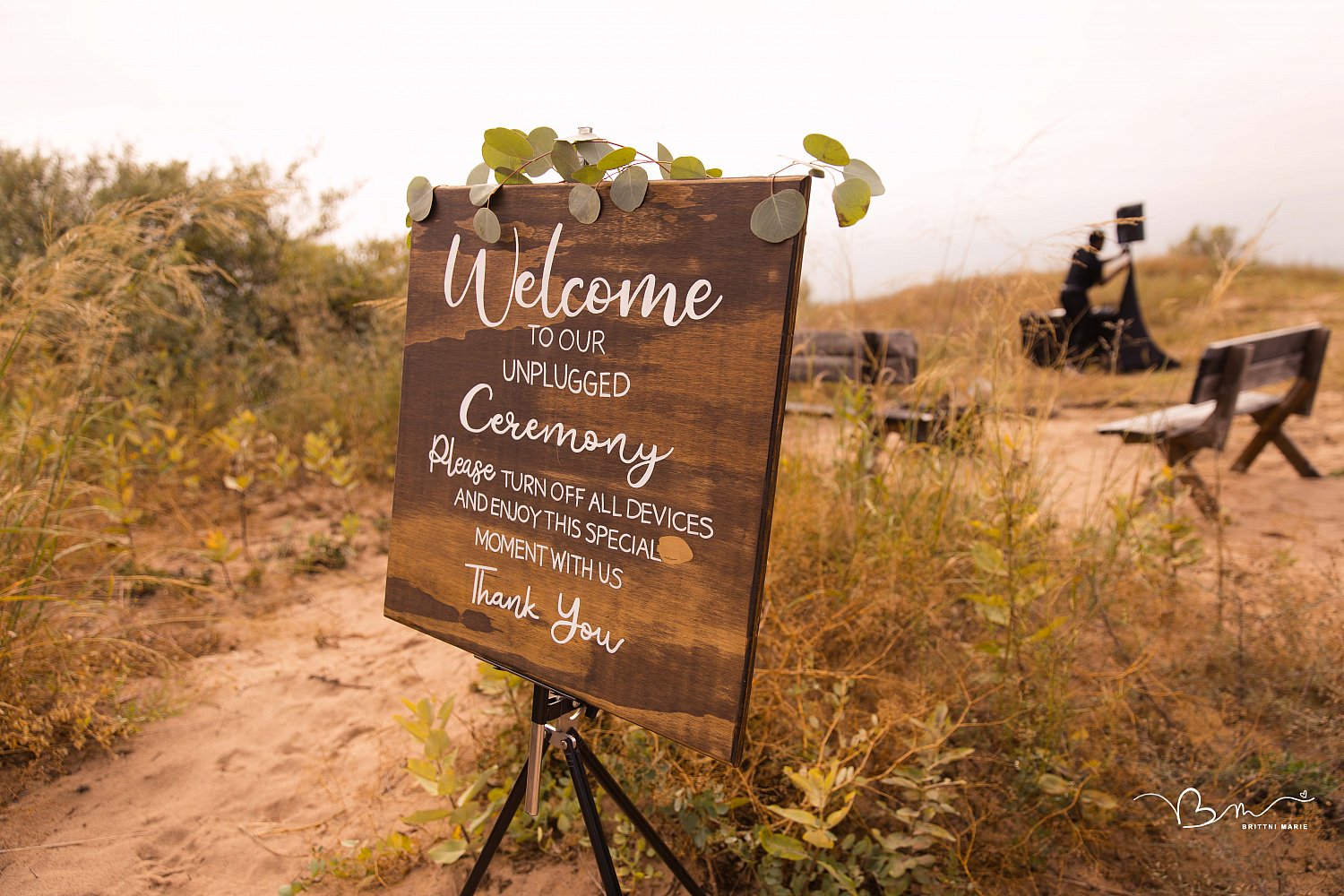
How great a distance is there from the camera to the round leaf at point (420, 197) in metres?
1.28

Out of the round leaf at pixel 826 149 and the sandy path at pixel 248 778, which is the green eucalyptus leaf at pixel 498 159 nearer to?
the round leaf at pixel 826 149

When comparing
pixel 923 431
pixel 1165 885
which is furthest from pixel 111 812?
pixel 923 431

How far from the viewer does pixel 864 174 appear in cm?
97

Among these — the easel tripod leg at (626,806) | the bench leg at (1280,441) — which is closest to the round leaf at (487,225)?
the easel tripod leg at (626,806)

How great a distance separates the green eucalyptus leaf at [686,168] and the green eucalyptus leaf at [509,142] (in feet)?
0.82

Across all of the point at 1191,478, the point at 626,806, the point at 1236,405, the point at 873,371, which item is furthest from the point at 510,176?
the point at 1236,405

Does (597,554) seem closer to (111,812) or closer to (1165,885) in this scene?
(1165,885)

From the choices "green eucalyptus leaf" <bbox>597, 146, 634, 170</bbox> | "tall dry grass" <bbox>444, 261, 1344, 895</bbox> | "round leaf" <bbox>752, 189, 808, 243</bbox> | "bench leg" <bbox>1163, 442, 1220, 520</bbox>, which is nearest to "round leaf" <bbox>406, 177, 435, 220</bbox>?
"green eucalyptus leaf" <bbox>597, 146, 634, 170</bbox>

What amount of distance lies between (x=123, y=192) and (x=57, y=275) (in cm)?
314

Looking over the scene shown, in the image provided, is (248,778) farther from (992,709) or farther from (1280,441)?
(1280,441)

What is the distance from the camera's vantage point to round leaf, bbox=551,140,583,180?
1103 millimetres

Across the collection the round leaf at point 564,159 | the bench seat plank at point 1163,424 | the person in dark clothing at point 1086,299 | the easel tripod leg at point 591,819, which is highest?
the person in dark clothing at point 1086,299

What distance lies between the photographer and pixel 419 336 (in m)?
1.33

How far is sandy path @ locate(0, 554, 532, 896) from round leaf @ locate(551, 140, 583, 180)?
4.89 ft
